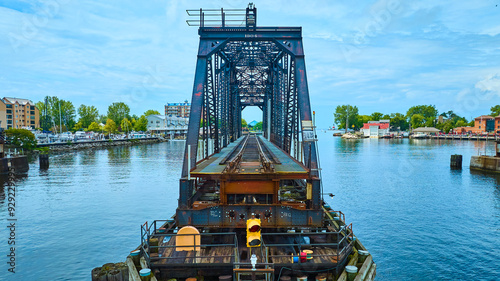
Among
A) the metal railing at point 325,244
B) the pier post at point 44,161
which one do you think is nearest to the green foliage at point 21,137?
the pier post at point 44,161

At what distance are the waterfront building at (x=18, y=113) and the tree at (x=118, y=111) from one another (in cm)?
3457

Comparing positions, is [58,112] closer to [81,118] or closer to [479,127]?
[81,118]

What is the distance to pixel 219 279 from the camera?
10844 millimetres

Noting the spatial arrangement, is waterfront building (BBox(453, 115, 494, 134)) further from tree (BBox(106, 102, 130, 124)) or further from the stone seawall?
tree (BBox(106, 102, 130, 124))

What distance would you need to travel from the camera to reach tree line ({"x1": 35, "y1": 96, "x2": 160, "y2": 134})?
145 metres

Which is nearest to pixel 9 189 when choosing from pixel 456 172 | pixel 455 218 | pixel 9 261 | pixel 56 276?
pixel 9 261

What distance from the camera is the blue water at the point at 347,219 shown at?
18.4 meters

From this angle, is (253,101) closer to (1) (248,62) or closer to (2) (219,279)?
(1) (248,62)

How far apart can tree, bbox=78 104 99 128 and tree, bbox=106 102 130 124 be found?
7.93 meters

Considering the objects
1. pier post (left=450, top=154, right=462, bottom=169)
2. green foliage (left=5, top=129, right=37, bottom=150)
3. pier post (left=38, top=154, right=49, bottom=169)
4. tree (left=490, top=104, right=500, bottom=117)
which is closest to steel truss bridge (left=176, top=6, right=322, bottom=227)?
pier post (left=38, top=154, right=49, bottom=169)

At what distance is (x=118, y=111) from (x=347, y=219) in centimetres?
16399

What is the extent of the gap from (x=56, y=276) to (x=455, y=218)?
2910 centimetres

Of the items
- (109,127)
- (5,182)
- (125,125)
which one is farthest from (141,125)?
(5,182)

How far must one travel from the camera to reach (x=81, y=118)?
165 metres
